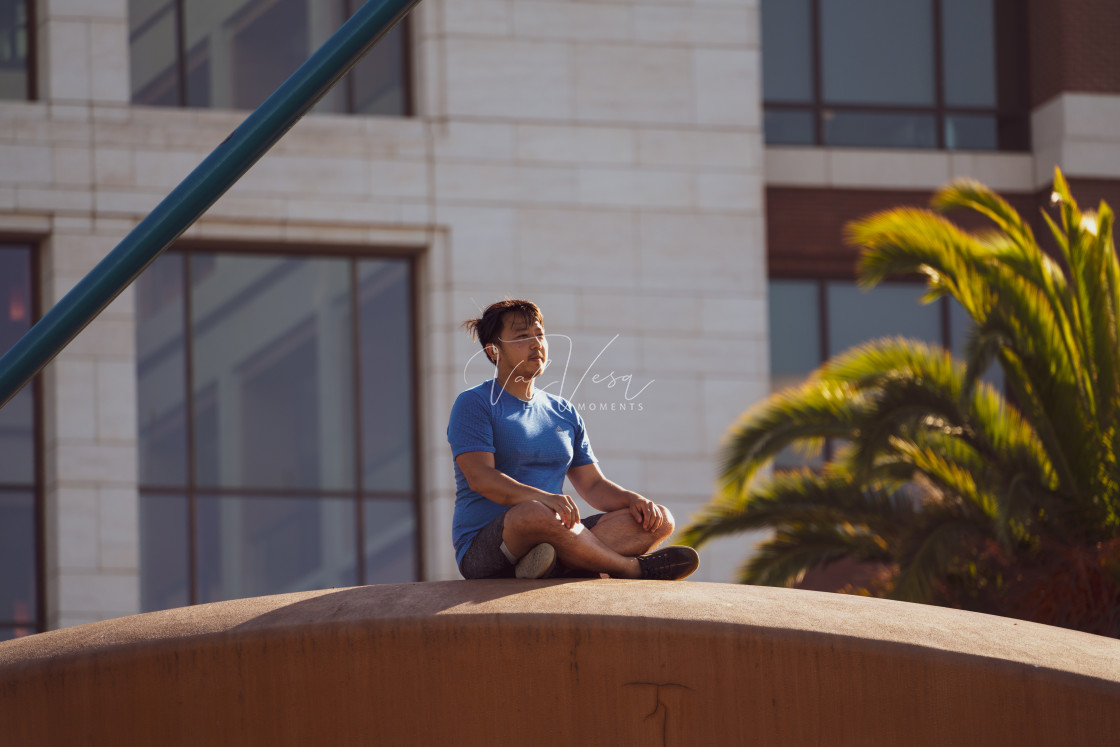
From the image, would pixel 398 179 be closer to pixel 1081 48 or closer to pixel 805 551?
pixel 805 551

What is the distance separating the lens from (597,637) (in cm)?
676

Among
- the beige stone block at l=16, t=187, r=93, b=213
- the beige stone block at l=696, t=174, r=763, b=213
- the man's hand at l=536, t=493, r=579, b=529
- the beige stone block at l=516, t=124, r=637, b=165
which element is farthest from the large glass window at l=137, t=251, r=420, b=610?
the man's hand at l=536, t=493, r=579, b=529

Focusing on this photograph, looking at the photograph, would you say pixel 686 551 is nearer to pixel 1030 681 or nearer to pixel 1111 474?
pixel 1030 681

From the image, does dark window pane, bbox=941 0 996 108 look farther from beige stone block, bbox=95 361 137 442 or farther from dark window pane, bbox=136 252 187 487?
beige stone block, bbox=95 361 137 442

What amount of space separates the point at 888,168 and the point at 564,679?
46.7 ft

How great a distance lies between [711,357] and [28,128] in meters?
7.59

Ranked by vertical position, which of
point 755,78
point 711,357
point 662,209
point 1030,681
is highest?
point 755,78

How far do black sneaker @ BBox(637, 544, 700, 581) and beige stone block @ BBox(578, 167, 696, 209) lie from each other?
1097 cm

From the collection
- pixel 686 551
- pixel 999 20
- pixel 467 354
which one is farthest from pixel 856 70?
pixel 686 551

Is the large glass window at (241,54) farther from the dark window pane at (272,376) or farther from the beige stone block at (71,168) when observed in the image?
the dark window pane at (272,376)

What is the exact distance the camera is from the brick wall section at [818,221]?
19797 mm

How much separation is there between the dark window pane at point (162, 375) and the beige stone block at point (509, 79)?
3.57m

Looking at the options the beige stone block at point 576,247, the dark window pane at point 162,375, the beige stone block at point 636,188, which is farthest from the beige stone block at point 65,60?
the beige stone block at point 636,188

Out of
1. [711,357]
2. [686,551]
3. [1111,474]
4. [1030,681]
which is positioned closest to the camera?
[1030,681]
